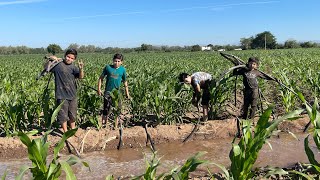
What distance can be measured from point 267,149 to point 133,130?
219 centimetres

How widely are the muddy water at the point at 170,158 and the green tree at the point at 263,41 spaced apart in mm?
73604

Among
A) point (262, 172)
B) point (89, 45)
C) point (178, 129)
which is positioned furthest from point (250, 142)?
point (89, 45)

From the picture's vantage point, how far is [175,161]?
5324 mm

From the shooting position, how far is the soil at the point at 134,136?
564cm

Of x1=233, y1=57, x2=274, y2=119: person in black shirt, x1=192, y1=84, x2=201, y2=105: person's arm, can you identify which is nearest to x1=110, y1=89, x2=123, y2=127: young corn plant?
x1=192, y1=84, x2=201, y2=105: person's arm

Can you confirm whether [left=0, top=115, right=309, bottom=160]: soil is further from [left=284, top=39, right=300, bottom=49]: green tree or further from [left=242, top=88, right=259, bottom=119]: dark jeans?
[left=284, top=39, right=300, bottom=49]: green tree

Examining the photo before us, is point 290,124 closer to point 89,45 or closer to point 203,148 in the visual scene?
point 203,148

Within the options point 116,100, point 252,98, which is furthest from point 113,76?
point 252,98

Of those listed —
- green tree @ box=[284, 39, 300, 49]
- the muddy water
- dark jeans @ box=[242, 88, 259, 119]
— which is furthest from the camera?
green tree @ box=[284, 39, 300, 49]

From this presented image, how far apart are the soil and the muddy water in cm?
14

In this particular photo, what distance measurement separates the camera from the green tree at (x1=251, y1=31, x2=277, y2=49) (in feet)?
253

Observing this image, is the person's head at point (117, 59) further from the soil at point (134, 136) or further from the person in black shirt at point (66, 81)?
the soil at point (134, 136)

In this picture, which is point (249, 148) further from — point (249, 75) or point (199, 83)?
point (249, 75)

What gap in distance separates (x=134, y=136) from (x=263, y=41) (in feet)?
259
